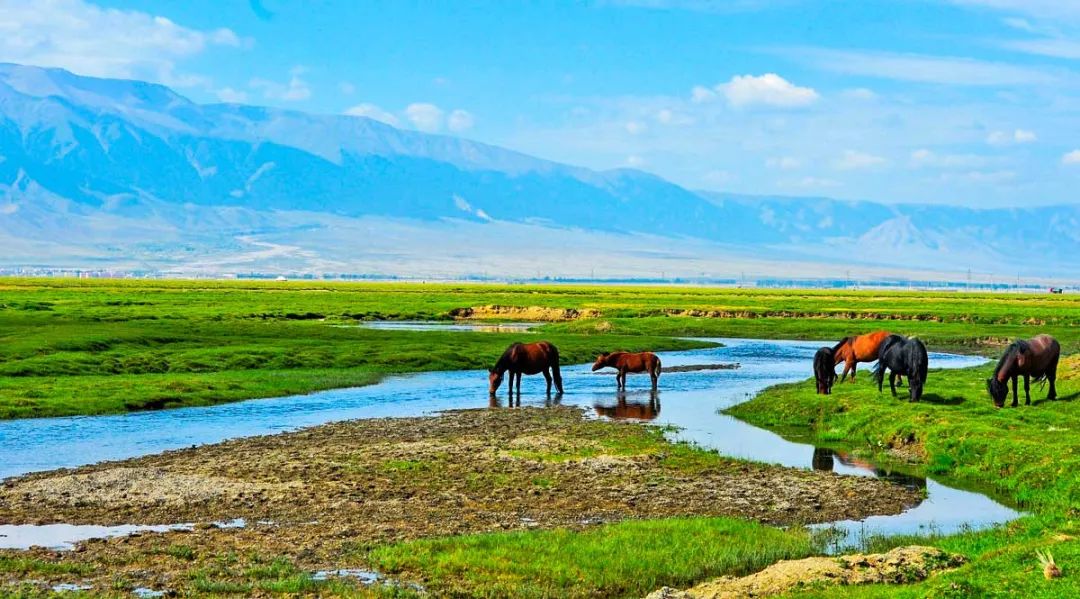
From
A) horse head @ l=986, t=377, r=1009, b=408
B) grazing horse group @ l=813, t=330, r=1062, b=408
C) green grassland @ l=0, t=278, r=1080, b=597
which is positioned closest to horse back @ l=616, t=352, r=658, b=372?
green grassland @ l=0, t=278, r=1080, b=597

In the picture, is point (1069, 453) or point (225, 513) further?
point (1069, 453)

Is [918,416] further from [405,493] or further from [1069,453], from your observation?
[405,493]

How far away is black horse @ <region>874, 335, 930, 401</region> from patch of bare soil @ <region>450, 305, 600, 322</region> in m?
60.0

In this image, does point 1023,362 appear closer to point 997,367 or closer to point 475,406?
point 997,367

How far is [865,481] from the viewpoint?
23.2m

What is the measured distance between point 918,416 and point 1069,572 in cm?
1536

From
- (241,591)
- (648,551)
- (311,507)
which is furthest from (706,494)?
(241,591)

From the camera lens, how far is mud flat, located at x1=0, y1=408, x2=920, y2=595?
16234 mm

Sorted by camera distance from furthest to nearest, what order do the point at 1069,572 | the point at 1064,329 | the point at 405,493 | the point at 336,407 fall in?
the point at 1064,329 → the point at 336,407 → the point at 405,493 → the point at 1069,572

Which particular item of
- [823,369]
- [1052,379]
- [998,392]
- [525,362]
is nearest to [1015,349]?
[998,392]

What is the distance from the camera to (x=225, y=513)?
1975cm

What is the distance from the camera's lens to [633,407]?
121ft

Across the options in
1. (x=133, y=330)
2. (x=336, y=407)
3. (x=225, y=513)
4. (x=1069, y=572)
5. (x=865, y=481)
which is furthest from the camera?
(x=133, y=330)

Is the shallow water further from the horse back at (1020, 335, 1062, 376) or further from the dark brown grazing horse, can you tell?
the horse back at (1020, 335, 1062, 376)
